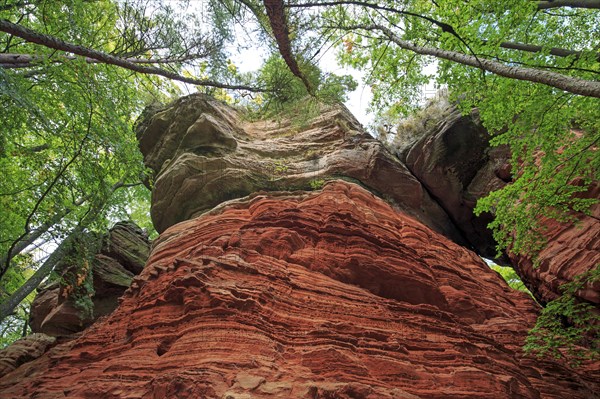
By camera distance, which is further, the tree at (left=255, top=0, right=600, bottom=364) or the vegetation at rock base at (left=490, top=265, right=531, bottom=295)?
the vegetation at rock base at (left=490, top=265, right=531, bottom=295)

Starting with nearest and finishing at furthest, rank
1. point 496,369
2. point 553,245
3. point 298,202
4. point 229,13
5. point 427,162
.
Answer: point 496,369, point 229,13, point 298,202, point 553,245, point 427,162

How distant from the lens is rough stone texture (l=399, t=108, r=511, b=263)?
1505 centimetres

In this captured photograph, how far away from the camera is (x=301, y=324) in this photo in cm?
643

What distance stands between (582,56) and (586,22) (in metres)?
5.19

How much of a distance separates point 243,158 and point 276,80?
113 inches

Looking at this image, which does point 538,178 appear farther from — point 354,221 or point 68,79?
point 68,79

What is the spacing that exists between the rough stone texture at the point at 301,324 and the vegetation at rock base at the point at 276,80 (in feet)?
7.21

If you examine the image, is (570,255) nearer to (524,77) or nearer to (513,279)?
(524,77)

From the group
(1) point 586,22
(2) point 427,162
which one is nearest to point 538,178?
(1) point 586,22

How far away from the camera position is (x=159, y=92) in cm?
1650

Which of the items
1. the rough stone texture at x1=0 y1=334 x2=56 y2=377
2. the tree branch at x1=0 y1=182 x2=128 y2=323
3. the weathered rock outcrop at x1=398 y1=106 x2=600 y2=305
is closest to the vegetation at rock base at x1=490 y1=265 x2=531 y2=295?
the weathered rock outcrop at x1=398 y1=106 x2=600 y2=305

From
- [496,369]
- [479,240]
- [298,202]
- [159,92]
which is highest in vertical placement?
[159,92]

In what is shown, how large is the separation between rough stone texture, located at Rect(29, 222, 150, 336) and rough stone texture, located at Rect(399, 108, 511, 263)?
A: 41.0ft

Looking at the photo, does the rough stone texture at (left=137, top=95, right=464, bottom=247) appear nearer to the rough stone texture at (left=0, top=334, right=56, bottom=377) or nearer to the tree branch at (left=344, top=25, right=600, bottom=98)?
the rough stone texture at (left=0, top=334, right=56, bottom=377)
